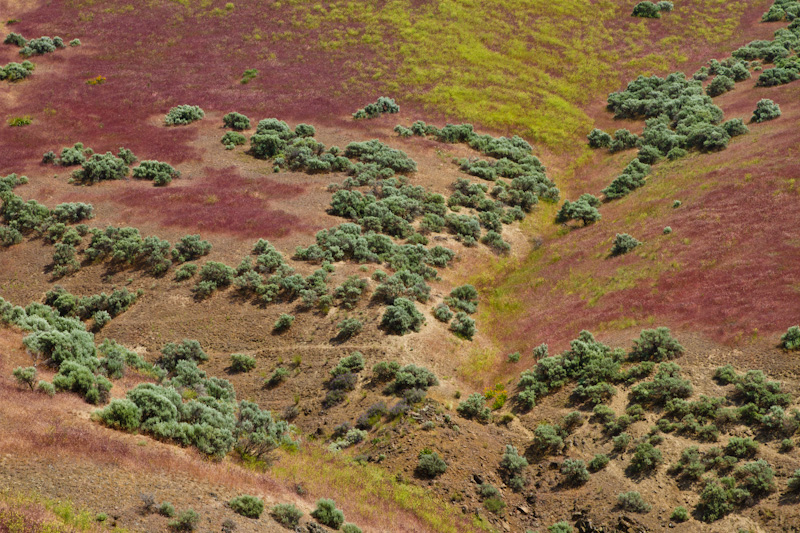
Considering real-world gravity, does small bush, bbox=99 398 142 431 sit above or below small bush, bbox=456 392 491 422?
above

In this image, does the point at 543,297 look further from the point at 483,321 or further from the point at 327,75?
the point at 327,75

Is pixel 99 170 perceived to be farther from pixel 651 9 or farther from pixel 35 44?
pixel 651 9

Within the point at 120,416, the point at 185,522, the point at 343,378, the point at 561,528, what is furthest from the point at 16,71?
the point at 561,528

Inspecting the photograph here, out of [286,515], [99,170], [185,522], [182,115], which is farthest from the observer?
[182,115]

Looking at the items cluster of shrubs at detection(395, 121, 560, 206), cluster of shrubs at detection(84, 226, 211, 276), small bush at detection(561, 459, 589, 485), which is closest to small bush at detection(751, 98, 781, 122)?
cluster of shrubs at detection(395, 121, 560, 206)

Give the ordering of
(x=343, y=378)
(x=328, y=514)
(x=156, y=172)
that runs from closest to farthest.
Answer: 1. (x=328, y=514)
2. (x=343, y=378)
3. (x=156, y=172)

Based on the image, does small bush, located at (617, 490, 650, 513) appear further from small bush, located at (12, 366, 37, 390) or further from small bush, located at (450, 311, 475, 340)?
small bush, located at (12, 366, 37, 390)

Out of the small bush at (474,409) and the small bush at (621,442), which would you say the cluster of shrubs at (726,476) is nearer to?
the small bush at (621,442)
